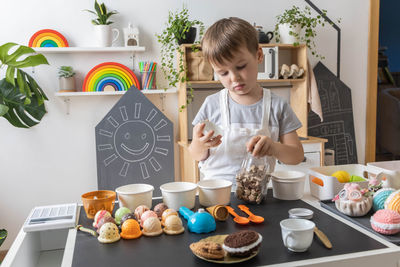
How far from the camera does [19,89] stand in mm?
2398

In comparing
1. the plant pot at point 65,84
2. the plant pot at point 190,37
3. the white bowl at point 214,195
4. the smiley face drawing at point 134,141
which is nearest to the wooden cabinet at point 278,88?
the plant pot at point 190,37

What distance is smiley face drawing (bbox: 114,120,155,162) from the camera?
2.65m

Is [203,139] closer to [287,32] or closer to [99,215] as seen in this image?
[99,215]

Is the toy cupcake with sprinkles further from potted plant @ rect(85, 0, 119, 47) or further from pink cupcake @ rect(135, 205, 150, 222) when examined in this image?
potted plant @ rect(85, 0, 119, 47)

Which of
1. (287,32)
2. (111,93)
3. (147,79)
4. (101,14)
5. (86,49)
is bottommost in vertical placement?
(111,93)

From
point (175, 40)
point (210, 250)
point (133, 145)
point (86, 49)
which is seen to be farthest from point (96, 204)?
point (175, 40)

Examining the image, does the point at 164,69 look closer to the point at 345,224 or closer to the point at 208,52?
the point at 208,52

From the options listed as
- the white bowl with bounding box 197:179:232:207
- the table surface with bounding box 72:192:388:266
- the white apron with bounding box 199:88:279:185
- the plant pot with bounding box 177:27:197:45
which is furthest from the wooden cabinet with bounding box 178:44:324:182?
the table surface with bounding box 72:192:388:266

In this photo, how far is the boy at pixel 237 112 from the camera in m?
1.25

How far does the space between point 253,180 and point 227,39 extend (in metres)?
0.46

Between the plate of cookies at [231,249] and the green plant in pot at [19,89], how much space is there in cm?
183

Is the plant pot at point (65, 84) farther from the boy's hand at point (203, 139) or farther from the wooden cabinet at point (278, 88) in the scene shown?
the boy's hand at point (203, 139)

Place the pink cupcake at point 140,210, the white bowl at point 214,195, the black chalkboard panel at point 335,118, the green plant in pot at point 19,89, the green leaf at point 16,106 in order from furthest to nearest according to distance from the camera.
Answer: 1. the black chalkboard panel at point 335,118
2. the green leaf at point 16,106
3. the green plant in pot at point 19,89
4. the white bowl at point 214,195
5. the pink cupcake at point 140,210

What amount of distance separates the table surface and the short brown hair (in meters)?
0.53
